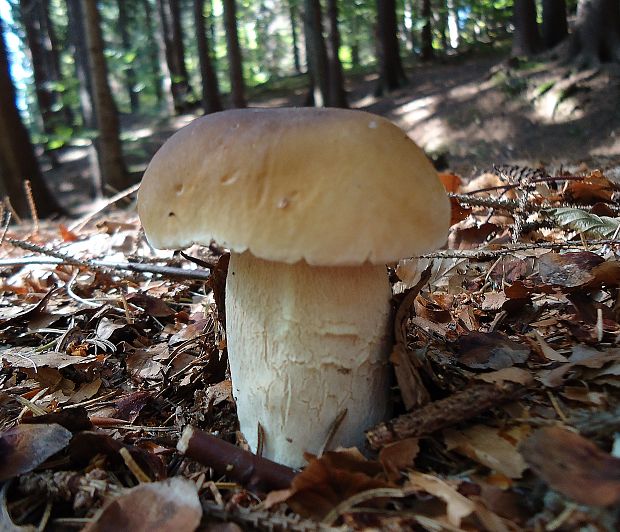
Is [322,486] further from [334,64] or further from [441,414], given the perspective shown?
[334,64]

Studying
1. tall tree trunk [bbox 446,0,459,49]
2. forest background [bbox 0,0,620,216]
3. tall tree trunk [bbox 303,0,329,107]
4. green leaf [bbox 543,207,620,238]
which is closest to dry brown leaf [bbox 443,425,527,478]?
green leaf [bbox 543,207,620,238]

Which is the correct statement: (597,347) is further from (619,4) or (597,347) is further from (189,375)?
(619,4)

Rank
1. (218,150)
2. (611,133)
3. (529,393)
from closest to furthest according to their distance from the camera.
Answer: (218,150), (529,393), (611,133)

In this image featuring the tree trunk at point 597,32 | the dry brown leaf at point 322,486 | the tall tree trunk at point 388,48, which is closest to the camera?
the dry brown leaf at point 322,486

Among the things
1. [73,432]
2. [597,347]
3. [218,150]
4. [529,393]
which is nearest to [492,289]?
[597,347]

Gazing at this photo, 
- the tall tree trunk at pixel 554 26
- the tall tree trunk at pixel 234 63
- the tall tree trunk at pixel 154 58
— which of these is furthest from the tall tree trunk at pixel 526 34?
the tall tree trunk at pixel 154 58

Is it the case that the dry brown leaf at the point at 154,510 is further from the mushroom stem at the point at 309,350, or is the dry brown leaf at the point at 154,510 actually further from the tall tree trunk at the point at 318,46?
the tall tree trunk at the point at 318,46

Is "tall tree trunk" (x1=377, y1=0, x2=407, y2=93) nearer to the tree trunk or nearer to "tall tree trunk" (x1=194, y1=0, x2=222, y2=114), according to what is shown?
"tall tree trunk" (x1=194, y1=0, x2=222, y2=114)

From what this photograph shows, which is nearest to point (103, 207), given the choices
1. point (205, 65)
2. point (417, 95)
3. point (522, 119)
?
point (522, 119)
